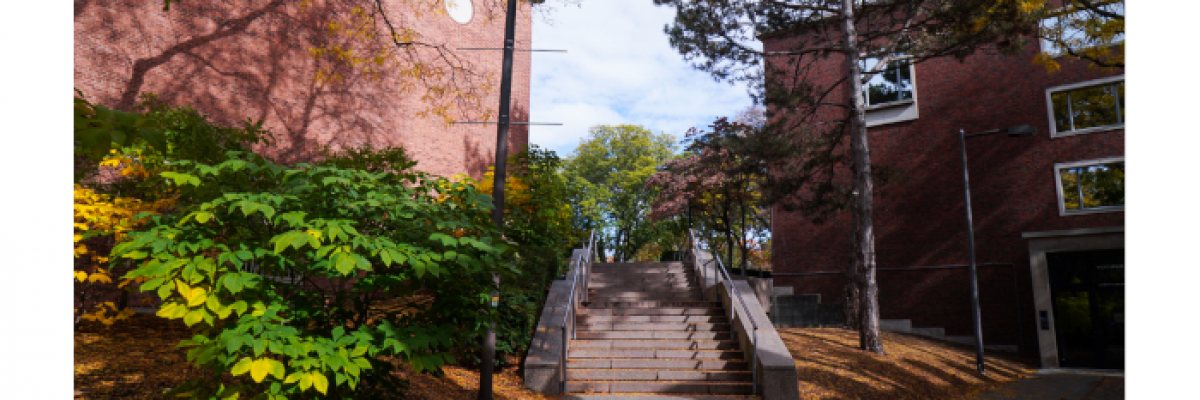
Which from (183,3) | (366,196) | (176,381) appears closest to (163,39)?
(183,3)

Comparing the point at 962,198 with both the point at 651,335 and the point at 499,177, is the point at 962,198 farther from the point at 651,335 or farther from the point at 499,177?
the point at 499,177

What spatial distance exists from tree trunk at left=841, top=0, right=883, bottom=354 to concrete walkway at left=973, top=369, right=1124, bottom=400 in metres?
2.25

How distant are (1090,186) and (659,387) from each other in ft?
48.8

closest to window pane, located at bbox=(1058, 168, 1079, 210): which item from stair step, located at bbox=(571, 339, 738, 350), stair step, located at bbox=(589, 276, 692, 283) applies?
stair step, located at bbox=(589, 276, 692, 283)

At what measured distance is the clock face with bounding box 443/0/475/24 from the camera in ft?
58.4

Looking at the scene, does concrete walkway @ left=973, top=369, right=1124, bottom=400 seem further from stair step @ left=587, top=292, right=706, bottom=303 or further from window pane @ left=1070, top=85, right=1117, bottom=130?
window pane @ left=1070, top=85, right=1117, bottom=130

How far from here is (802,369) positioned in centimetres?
1090

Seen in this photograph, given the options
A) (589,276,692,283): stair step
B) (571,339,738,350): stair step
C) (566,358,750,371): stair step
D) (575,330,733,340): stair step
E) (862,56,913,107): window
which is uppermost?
(862,56,913,107): window

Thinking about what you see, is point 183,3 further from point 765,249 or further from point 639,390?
point 765,249

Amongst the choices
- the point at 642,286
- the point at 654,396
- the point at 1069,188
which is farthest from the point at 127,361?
the point at 1069,188

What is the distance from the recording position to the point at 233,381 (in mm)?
5695

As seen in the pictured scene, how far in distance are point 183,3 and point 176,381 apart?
9.02m

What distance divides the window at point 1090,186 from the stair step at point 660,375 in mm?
13237

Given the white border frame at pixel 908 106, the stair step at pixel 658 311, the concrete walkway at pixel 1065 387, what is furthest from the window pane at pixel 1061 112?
the stair step at pixel 658 311
